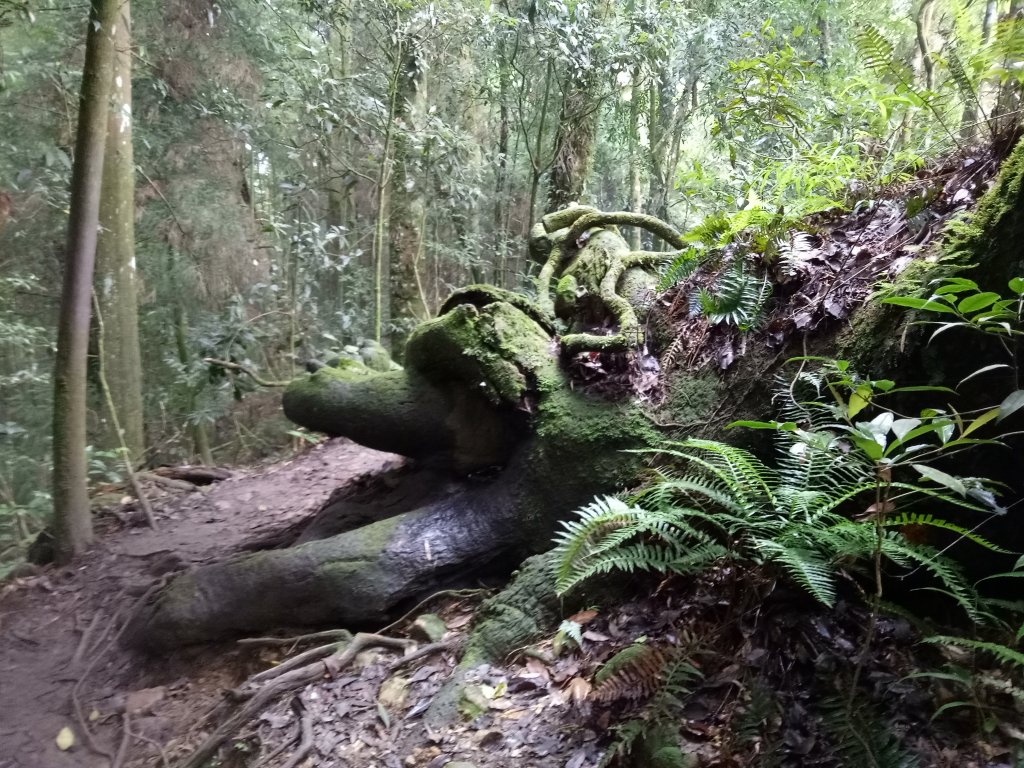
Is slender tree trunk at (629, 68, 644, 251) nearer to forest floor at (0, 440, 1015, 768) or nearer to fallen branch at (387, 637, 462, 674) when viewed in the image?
fallen branch at (387, 637, 462, 674)

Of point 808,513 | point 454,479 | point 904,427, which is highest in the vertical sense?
point 904,427

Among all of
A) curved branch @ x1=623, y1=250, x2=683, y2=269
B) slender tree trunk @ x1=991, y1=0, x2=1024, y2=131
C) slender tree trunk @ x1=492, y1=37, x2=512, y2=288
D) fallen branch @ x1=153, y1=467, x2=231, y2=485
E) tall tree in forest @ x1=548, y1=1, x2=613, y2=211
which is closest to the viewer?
slender tree trunk @ x1=991, y1=0, x2=1024, y2=131

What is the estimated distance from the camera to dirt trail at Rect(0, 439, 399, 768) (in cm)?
401

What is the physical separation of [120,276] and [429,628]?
631 cm

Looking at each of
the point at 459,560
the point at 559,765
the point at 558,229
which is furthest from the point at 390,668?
the point at 558,229

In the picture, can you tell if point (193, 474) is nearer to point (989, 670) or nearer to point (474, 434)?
point (474, 434)

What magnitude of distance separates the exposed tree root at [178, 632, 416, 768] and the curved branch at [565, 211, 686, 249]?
11.8 ft

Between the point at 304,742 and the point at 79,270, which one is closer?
the point at 304,742

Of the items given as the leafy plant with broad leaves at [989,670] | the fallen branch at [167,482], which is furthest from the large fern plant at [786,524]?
the fallen branch at [167,482]

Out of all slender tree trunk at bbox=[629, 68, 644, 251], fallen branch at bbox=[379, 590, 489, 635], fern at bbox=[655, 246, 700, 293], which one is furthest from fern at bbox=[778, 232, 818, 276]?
slender tree trunk at bbox=[629, 68, 644, 251]

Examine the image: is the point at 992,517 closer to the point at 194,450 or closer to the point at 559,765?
the point at 559,765

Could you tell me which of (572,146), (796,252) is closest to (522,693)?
(796,252)

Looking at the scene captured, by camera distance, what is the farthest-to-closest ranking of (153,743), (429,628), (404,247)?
(404,247) < (153,743) < (429,628)

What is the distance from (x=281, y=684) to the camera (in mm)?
3359
